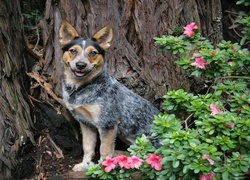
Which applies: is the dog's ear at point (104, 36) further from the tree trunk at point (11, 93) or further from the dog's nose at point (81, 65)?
the tree trunk at point (11, 93)

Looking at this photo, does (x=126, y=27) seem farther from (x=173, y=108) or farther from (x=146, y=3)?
(x=173, y=108)

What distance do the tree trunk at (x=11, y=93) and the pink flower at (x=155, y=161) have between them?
1.95 metres

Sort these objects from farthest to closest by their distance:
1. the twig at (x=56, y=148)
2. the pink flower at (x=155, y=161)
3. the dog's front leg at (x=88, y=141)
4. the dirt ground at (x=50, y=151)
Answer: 1. the twig at (x=56, y=148)
2. the dog's front leg at (x=88, y=141)
3. the dirt ground at (x=50, y=151)
4. the pink flower at (x=155, y=161)

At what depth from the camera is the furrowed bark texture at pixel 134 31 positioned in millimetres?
6035

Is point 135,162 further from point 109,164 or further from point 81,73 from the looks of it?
point 81,73

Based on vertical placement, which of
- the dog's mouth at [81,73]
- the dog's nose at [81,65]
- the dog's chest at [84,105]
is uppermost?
the dog's nose at [81,65]

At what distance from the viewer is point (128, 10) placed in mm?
6012

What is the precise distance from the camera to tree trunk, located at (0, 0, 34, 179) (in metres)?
5.43

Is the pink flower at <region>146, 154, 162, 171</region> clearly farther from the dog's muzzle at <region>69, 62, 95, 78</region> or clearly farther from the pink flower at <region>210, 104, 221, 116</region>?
the dog's muzzle at <region>69, 62, 95, 78</region>

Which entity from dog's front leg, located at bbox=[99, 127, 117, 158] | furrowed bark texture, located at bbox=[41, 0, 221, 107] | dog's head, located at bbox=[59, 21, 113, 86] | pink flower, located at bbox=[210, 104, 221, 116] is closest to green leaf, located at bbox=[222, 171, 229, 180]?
pink flower, located at bbox=[210, 104, 221, 116]

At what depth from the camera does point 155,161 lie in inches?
169

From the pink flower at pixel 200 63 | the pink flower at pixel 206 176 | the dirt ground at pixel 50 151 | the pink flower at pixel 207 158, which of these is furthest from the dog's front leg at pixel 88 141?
the pink flower at pixel 207 158

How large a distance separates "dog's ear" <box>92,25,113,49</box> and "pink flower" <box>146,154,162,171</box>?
1.60 m

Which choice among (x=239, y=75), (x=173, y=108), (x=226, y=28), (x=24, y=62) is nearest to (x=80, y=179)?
(x=173, y=108)
